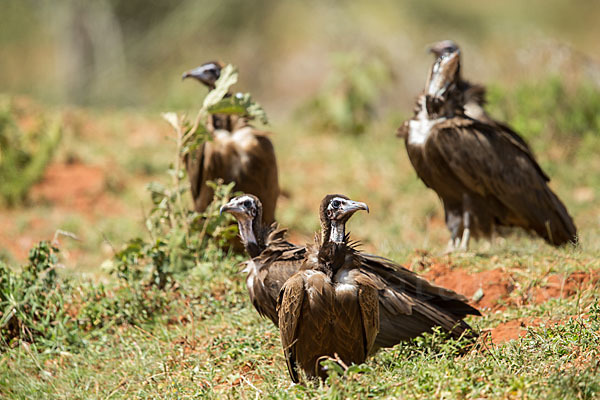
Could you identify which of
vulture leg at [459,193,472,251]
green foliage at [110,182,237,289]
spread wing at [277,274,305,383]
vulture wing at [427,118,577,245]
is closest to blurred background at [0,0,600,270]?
green foliage at [110,182,237,289]

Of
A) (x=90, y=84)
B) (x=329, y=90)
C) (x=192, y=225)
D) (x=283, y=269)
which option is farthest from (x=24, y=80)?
(x=283, y=269)

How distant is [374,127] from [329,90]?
2.76 feet

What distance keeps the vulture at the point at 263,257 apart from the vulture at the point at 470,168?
5.06ft

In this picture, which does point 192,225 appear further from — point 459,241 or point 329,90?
point 329,90

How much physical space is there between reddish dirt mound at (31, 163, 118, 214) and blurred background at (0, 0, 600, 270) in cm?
2

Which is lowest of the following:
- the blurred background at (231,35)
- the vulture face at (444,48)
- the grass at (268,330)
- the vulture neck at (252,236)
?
the grass at (268,330)

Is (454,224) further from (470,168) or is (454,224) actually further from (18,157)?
(18,157)

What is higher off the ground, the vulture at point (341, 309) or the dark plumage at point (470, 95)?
the dark plumage at point (470, 95)

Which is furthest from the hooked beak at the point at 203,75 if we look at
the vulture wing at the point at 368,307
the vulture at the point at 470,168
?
the vulture wing at the point at 368,307

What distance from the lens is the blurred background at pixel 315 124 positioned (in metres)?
8.36

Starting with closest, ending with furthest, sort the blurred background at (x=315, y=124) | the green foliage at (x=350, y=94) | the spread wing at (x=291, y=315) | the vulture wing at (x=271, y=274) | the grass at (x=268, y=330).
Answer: the grass at (x=268, y=330) < the spread wing at (x=291, y=315) < the vulture wing at (x=271, y=274) < the blurred background at (x=315, y=124) < the green foliage at (x=350, y=94)

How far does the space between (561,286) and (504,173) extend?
1.28 m

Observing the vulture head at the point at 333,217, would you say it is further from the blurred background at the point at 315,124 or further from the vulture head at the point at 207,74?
the vulture head at the point at 207,74

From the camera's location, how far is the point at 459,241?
19.8 feet
